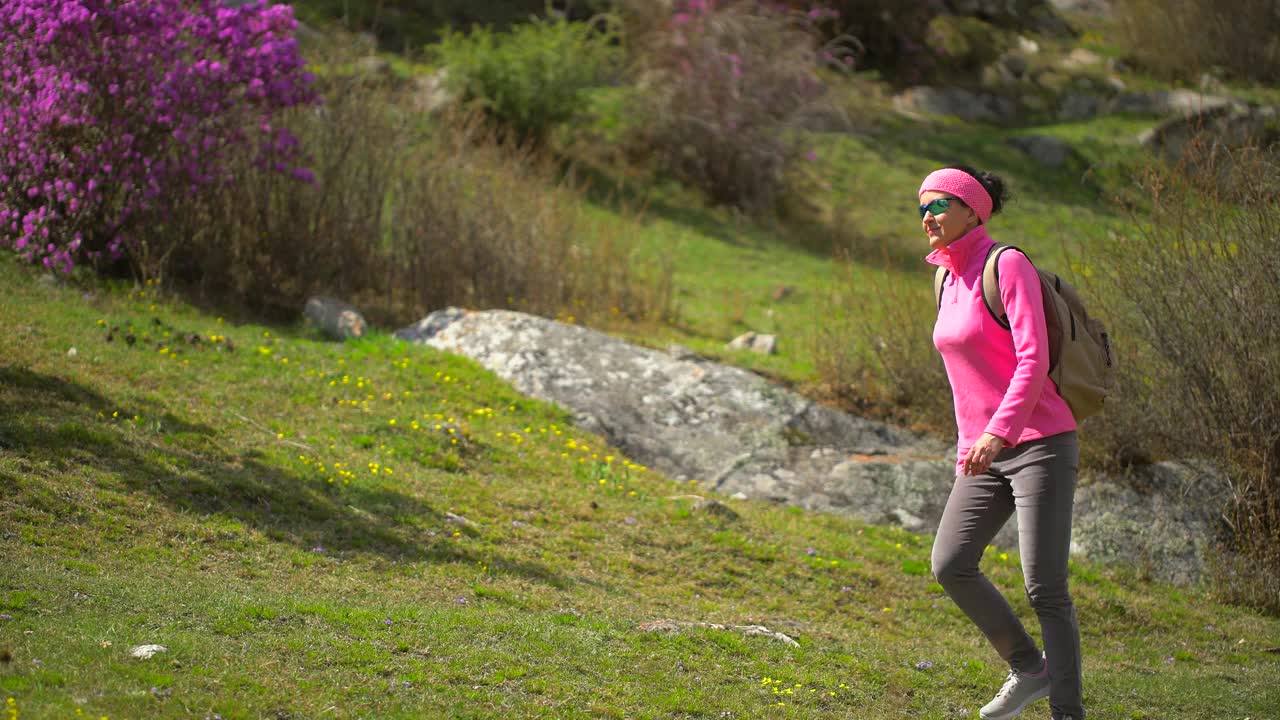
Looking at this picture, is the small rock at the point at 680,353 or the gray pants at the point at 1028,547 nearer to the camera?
the gray pants at the point at 1028,547

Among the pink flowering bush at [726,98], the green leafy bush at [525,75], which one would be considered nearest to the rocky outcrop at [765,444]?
the green leafy bush at [525,75]

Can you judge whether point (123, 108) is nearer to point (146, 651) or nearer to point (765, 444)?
point (765, 444)

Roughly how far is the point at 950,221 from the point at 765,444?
5270 millimetres

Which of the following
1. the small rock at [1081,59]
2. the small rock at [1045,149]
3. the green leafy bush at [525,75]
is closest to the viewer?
the green leafy bush at [525,75]

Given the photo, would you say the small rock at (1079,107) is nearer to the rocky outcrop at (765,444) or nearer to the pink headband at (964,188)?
the rocky outcrop at (765,444)

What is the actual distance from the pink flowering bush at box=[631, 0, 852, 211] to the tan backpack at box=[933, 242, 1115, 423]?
15.2m

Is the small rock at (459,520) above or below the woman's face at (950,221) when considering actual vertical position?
below

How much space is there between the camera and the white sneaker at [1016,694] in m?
4.40

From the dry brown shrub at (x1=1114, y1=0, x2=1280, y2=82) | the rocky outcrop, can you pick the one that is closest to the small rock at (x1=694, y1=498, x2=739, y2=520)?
the rocky outcrop

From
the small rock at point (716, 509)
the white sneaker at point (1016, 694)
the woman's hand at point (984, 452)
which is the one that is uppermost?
the woman's hand at point (984, 452)

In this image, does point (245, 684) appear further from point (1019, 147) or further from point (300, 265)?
point (1019, 147)

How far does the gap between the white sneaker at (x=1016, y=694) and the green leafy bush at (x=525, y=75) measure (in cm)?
1436

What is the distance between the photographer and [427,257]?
39.9 ft

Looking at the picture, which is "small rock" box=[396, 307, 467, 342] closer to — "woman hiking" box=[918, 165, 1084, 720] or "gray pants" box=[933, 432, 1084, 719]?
"woman hiking" box=[918, 165, 1084, 720]
